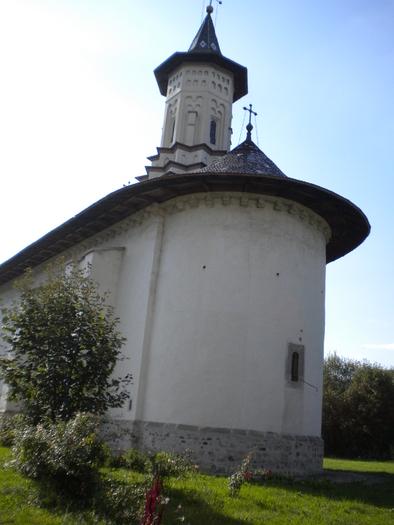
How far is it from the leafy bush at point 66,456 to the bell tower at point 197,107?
1513cm

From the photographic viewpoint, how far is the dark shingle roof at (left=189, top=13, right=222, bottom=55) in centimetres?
2272

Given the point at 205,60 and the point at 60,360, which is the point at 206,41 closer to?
the point at 205,60

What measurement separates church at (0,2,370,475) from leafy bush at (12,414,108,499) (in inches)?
175

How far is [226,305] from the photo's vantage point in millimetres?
10945

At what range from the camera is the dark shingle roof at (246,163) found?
11742 millimetres

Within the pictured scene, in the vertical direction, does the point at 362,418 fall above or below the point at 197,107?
below

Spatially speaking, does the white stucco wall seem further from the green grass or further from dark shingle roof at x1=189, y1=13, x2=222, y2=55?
dark shingle roof at x1=189, y1=13, x2=222, y2=55

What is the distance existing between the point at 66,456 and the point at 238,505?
8.00 ft

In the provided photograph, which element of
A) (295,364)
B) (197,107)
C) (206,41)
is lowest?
(295,364)

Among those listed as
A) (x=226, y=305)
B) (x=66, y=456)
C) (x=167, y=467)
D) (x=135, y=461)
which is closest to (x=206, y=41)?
(x=226, y=305)

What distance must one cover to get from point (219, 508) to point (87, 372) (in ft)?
9.59

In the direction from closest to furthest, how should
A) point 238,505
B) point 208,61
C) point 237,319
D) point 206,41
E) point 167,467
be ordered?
point 238,505 → point 167,467 → point 237,319 → point 208,61 → point 206,41

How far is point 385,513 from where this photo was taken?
6.84 metres

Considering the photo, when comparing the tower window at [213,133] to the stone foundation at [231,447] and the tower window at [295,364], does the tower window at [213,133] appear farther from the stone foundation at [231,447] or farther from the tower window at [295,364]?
the stone foundation at [231,447]
